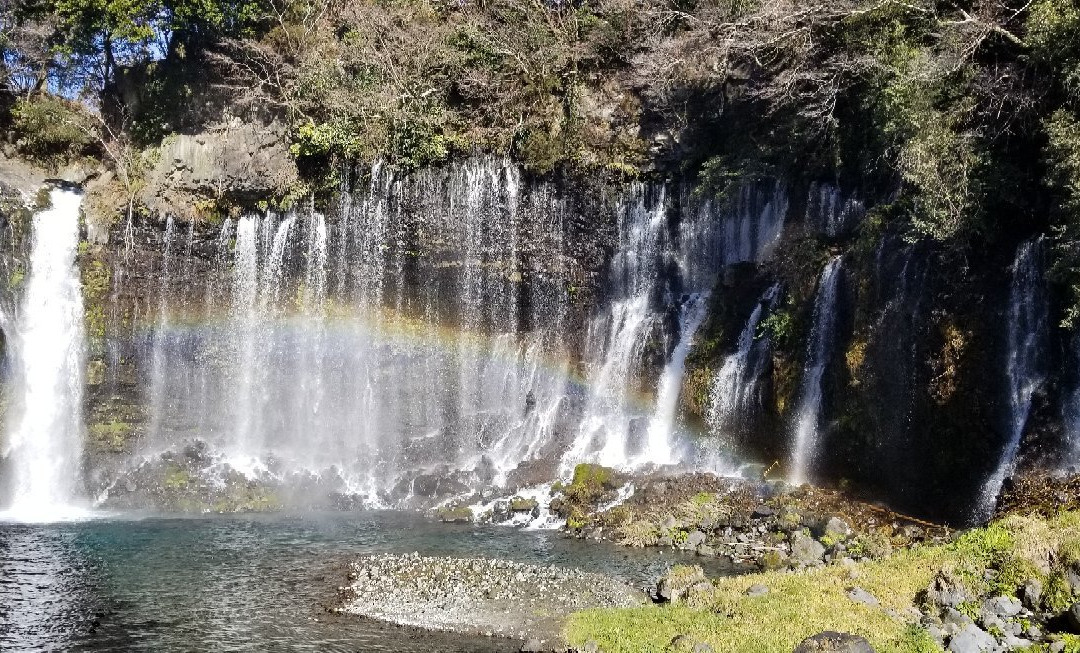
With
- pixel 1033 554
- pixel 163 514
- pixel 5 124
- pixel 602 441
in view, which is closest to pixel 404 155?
pixel 602 441

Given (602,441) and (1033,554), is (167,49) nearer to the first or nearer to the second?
(602,441)

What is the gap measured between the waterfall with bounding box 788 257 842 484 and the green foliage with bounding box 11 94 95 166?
81.2ft

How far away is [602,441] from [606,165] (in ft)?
27.1

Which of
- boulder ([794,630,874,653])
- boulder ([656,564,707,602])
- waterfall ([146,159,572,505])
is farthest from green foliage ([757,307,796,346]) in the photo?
boulder ([794,630,874,653])

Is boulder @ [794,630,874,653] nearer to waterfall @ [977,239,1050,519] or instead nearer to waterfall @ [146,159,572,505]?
waterfall @ [977,239,1050,519]

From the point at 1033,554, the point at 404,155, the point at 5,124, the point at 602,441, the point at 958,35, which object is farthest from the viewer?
the point at 5,124

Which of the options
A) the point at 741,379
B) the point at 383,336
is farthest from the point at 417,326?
the point at 741,379

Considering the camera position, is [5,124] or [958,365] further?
[5,124]

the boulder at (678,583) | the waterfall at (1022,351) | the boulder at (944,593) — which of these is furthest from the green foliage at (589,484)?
the boulder at (944,593)

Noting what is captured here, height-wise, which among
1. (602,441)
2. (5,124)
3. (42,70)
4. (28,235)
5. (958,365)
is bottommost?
(602,441)

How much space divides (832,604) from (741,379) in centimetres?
1219

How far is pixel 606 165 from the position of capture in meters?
27.2

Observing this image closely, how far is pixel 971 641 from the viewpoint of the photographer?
34.3 feet

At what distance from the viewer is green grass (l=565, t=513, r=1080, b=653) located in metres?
10.8
